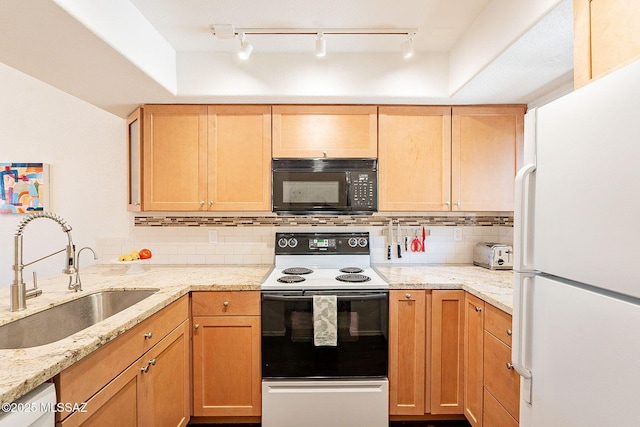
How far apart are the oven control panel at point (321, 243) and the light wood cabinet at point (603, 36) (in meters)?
1.74

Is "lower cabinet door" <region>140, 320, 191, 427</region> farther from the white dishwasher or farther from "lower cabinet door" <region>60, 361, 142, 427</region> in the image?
the white dishwasher

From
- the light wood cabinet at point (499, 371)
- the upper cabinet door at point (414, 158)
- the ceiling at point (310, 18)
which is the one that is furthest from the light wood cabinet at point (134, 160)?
the light wood cabinet at point (499, 371)

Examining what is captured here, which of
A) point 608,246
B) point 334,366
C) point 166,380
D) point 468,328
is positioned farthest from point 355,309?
point 608,246

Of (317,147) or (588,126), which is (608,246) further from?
(317,147)

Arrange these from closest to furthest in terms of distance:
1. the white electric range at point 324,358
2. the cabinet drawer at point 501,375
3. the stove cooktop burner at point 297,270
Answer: the cabinet drawer at point 501,375
the white electric range at point 324,358
the stove cooktop burner at point 297,270

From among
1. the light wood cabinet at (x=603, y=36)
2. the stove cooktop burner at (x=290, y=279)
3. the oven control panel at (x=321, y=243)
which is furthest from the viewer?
the oven control panel at (x=321, y=243)

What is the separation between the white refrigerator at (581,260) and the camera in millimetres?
725

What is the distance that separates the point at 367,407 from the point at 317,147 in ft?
5.76

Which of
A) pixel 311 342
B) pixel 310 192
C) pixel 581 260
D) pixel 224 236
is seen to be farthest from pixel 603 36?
pixel 224 236

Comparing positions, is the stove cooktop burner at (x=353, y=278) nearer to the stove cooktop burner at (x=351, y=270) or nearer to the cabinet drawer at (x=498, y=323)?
the stove cooktop burner at (x=351, y=270)

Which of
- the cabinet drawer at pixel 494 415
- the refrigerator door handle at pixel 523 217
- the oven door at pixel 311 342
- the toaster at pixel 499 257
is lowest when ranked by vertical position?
the cabinet drawer at pixel 494 415

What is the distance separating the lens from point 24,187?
2.62 m

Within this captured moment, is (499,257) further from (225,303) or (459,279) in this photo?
(225,303)

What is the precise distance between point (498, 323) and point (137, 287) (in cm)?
200
